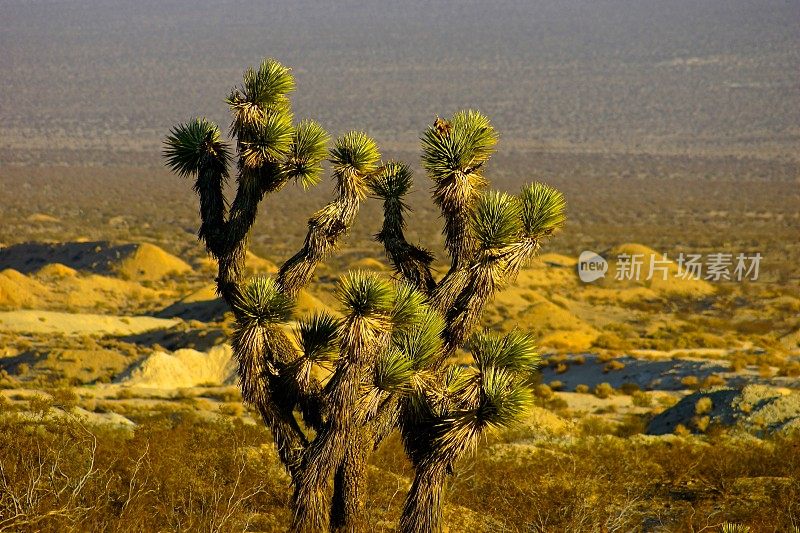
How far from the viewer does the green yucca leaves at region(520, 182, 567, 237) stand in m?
10.8

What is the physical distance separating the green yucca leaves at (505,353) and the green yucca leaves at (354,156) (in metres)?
2.28

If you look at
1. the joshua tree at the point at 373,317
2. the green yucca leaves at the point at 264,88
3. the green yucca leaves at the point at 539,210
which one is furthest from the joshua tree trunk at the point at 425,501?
the green yucca leaves at the point at 264,88

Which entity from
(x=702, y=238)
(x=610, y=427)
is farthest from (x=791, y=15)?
(x=610, y=427)

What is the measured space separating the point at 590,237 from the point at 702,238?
21.7ft

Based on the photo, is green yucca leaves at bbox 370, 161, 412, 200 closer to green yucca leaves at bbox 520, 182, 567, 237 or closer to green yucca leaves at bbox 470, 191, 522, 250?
green yucca leaves at bbox 470, 191, 522, 250

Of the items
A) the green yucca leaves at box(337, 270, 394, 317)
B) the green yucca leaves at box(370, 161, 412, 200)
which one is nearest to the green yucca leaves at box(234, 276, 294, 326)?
the green yucca leaves at box(337, 270, 394, 317)

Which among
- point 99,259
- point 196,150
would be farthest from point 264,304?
point 99,259

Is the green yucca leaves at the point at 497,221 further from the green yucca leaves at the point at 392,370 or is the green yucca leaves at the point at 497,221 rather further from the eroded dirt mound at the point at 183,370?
the eroded dirt mound at the point at 183,370

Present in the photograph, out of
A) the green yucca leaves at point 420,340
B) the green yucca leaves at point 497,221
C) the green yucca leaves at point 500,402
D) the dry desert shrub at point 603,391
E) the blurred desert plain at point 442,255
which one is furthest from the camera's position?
the dry desert shrub at point 603,391

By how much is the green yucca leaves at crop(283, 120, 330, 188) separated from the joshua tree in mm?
18

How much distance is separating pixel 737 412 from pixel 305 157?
12.2m

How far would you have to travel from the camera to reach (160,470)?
13.9 meters

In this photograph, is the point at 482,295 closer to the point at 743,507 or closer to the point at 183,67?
the point at 743,507

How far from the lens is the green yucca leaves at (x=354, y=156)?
452 inches
